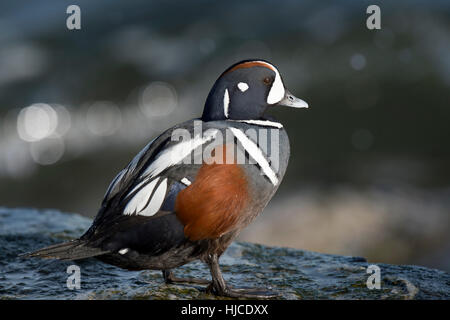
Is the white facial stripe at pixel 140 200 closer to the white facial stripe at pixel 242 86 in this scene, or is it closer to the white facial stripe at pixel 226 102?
the white facial stripe at pixel 226 102

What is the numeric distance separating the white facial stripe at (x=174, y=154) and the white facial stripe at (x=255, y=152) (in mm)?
139

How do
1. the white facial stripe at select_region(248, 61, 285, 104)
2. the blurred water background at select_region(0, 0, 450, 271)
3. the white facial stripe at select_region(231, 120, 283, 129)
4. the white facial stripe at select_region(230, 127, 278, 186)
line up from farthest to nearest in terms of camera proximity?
the blurred water background at select_region(0, 0, 450, 271) < the white facial stripe at select_region(248, 61, 285, 104) < the white facial stripe at select_region(231, 120, 283, 129) < the white facial stripe at select_region(230, 127, 278, 186)

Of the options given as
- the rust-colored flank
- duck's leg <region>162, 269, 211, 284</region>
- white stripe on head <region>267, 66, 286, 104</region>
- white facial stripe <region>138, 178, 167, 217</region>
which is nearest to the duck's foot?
duck's leg <region>162, 269, 211, 284</region>

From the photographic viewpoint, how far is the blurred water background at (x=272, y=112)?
9461 mm

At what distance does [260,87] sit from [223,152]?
612mm

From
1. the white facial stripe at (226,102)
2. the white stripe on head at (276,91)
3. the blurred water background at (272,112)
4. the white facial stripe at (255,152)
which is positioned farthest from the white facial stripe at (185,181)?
the blurred water background at (272,112)

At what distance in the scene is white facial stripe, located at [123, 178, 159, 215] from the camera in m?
3.10

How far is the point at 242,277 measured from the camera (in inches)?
155

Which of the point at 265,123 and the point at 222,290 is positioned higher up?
the point at 265,123

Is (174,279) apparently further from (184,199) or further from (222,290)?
(184,199)

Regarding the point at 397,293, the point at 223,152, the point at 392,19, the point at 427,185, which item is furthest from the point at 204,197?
the point at 392,19

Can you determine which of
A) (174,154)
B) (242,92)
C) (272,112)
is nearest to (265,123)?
(242,92)

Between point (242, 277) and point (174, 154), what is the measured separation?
3.79 feet

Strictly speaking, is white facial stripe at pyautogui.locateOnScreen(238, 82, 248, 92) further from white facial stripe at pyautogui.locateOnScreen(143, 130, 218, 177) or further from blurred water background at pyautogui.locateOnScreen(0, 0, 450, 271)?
blurred water background at pyautogui.locateOnScreen(0, 0, 450, 271)
